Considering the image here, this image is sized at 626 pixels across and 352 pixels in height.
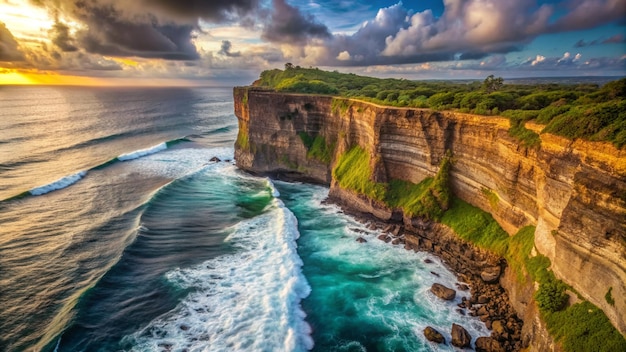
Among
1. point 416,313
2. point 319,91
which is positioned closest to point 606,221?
point 416,313

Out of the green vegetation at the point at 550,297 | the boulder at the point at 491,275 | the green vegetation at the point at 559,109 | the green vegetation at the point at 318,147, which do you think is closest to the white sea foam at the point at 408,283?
the boulder at the point at 491,275

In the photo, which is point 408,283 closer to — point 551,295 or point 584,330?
point 551,295

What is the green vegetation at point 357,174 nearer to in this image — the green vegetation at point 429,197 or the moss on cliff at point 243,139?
the green vegetation at point 429,197

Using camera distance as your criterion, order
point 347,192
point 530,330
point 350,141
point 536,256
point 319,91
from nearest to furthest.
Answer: point 530,330
point 536,256
point 347,192
point 350,141
point 319,91

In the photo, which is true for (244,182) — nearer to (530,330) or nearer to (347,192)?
(347,192)

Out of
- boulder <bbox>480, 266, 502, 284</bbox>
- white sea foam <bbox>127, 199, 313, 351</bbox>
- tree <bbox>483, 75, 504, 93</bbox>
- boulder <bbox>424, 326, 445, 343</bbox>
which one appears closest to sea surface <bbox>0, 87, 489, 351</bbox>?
white sea foam <bbox>127, 199, 313, 351</bbox>

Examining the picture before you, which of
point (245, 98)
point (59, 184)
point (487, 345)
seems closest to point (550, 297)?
point (487, 345)
